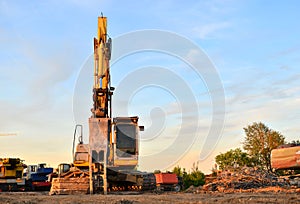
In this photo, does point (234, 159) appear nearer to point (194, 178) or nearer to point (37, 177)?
point (194, 178)

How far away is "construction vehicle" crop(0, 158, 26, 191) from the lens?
44981mm

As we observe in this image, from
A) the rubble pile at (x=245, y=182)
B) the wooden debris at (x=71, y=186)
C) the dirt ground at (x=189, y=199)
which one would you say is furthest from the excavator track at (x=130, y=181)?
the dirt ground at (x=189, y=199)

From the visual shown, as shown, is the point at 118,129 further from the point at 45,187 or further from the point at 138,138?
the point at 45,187

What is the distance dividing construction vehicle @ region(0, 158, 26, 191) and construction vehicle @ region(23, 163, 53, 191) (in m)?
0.91

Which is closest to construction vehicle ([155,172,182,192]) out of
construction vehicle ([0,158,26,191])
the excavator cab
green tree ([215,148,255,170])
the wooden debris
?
the excavator cab

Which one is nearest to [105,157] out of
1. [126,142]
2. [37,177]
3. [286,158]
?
[126,142]

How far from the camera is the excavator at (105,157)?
86.8 feet

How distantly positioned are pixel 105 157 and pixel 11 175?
2287cm

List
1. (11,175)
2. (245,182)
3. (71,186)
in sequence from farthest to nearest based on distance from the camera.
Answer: (11,175)
(71,186)
(245,182)

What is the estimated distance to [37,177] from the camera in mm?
49062

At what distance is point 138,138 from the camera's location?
1037 inches

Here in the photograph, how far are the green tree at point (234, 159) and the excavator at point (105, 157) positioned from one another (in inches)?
1150

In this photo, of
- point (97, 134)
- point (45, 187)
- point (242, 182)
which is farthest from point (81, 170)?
point (45, 187)

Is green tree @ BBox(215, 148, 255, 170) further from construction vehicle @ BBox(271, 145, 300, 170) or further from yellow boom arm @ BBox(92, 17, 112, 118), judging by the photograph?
construction vehicle @ BBox(271, 145, 300, 170)
